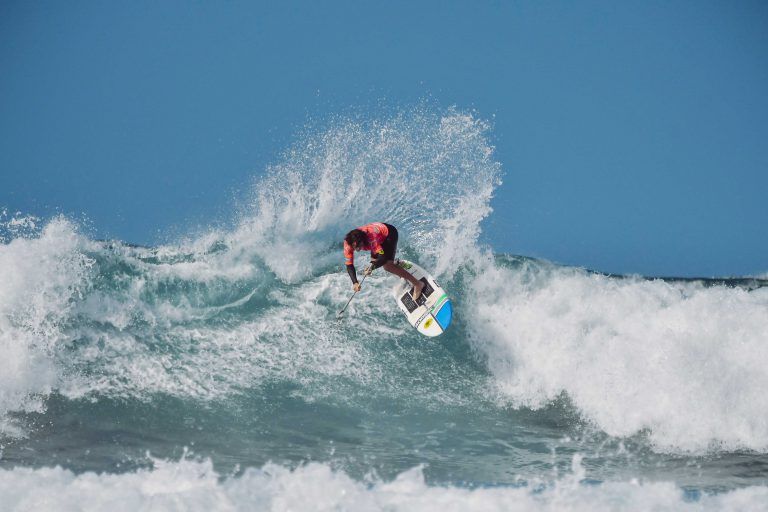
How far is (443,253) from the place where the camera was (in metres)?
9.34

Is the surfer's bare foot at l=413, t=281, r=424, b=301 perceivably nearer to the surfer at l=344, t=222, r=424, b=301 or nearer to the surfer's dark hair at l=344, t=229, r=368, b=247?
the surfer at l=344, t=222, r=424, b=301

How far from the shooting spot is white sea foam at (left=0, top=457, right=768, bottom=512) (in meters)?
4.18

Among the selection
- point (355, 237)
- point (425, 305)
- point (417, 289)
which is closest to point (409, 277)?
point (417, 289)

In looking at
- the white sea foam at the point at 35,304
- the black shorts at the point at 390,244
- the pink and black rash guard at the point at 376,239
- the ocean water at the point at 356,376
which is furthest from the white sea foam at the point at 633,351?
the white sea foam at the point at 35,304

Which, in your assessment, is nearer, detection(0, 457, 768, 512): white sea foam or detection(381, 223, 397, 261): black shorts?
detection(0, 457, 768, 512): white sea foam

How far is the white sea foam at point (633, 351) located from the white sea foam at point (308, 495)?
66.2 inches

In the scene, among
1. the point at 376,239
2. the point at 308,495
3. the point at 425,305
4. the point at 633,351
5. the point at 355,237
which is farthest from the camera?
the point at 425,305

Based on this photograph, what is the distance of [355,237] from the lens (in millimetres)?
7312

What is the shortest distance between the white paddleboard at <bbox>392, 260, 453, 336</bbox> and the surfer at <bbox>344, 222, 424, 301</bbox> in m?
0.10

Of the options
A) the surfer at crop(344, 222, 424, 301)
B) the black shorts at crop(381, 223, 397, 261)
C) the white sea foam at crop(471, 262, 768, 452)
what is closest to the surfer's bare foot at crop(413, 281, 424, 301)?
the surfer at crop(344, 222, 424, 301)

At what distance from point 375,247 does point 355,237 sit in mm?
402

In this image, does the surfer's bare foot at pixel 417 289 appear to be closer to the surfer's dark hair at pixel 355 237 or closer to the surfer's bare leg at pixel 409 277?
the surfer's bare leg at pixel 409 277

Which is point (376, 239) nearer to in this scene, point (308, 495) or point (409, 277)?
point (409, 277)

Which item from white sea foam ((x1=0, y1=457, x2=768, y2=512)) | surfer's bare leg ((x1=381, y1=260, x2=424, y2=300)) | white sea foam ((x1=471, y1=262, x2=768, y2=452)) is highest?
surfer's bare leg ((x1=381, y1=260, x2=424, y2=300))
